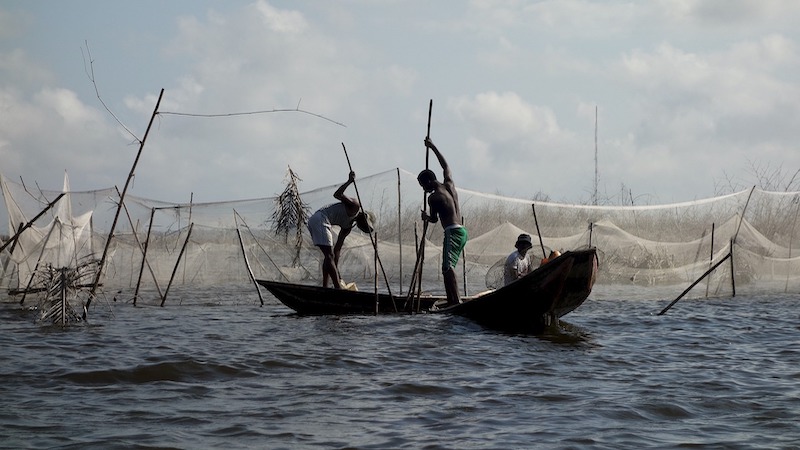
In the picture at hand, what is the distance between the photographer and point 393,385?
530 cm

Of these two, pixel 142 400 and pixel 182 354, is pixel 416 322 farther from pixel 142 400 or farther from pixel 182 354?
pixel 142 400

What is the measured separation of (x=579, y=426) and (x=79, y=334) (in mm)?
4873

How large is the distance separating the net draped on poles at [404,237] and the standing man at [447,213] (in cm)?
146

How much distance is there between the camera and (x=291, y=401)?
4.84 meters

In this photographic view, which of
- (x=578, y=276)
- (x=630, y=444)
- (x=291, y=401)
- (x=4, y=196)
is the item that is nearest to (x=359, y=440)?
(x=291, y=401)

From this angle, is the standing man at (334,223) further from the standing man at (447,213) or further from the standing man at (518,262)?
the standing man at (518,262)

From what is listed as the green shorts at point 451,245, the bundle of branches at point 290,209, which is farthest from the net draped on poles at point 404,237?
the green shorts at point 451,245

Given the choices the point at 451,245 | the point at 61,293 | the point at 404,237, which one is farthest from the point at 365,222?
the point at 404,237

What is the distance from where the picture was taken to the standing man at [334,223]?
9227 mm

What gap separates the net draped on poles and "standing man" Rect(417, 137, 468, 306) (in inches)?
57.5

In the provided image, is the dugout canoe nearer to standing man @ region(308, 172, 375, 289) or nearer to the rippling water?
the rippling water

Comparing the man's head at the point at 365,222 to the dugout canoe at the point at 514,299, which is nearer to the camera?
the dugout canoe at the point at 514,299

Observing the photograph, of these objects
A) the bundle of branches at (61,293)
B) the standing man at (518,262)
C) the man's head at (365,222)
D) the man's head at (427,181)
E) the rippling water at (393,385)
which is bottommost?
the rippling water at (393,385)

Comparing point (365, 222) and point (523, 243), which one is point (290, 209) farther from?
point (523, 243)
